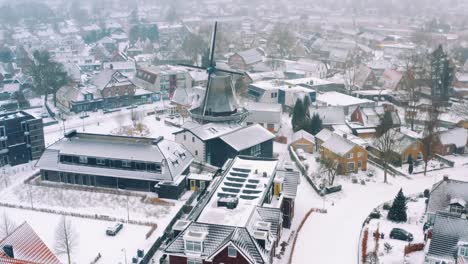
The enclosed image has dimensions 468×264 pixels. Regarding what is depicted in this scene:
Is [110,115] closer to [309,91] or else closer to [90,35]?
[309,91]

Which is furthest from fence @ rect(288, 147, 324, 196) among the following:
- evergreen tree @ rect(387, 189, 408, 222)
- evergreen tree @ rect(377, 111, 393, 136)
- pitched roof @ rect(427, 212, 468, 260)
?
pitched roof @ rect(427, 212, 468, 260)

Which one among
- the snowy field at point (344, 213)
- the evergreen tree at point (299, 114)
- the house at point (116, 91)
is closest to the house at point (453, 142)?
the snowy field at point (344, 213)

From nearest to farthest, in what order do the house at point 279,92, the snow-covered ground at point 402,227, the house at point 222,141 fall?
the snow-covered ground at point 402,227
the house at point 222,141
the house at point 279,92

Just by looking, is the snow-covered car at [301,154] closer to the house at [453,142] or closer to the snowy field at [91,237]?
the house at [453,142]

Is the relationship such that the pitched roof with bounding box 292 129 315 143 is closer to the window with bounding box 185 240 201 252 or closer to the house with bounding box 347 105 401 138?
the house with bounding box 347 105 401 138

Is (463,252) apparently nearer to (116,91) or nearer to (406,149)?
(406,149)

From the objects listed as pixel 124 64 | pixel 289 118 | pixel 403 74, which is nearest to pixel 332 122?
Answer: pixel 289 118
